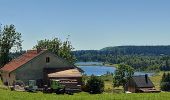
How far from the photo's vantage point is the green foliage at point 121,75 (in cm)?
13312

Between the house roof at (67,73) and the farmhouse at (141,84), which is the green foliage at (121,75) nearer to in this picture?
the farmhouse at (141,84)

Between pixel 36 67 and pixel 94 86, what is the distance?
13826mm

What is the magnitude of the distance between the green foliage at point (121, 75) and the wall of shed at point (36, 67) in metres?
62.4

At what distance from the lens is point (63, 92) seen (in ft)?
157

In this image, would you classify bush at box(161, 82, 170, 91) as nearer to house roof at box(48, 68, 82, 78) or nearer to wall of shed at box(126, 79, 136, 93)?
wall of shed at box(126, 79, 136, 93)

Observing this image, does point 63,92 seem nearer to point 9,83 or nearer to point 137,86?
point 9,83

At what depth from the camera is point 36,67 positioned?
71.2m

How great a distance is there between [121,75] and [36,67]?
67.5 m

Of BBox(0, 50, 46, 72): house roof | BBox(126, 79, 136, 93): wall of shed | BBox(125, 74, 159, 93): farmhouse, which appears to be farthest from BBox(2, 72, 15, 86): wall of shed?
BBox(126, 79, 136, 93): wall of shed

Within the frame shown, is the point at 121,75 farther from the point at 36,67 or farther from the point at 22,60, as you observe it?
the point at 36,67

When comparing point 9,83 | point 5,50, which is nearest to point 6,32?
point 5,50

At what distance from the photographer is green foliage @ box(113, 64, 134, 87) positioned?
133125 mm

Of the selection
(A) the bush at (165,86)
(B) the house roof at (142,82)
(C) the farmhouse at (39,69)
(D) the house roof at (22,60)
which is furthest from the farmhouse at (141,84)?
(D) the house roof at (22,60)

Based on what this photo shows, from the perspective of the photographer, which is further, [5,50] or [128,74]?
[128,74]
